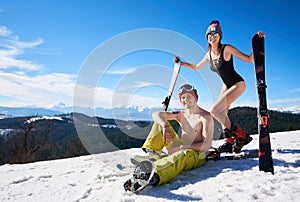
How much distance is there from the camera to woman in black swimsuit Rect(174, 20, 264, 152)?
14.1 ft

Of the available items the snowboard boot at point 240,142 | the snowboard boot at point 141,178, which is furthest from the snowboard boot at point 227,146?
the snowboard boot at point 141,178

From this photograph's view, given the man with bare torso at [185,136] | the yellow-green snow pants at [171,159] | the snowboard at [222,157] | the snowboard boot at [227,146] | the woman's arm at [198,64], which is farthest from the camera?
the woman's arm at [198,64]

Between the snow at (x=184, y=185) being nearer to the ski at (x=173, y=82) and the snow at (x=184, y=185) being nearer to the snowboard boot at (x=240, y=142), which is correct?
the snowboard boot at (x=240, y=142)

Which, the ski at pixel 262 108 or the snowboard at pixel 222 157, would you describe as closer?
the ski at pixel 262 108

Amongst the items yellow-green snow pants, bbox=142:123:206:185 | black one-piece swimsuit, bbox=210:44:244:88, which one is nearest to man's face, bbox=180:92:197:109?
yellow-green snow pants, bbox=142:123:206:185

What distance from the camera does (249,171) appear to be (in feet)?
11.0

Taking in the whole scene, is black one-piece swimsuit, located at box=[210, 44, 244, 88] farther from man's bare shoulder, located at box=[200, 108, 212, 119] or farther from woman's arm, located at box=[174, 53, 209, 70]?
man's bare shoulder, located at box=[200, 108, 212, 119]

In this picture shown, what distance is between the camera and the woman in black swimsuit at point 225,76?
4.31m

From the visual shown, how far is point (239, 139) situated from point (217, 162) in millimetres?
965

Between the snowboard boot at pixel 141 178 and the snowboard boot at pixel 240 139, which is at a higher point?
the snowboard boot at pixel 240 139

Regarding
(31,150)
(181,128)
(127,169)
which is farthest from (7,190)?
(31,150)

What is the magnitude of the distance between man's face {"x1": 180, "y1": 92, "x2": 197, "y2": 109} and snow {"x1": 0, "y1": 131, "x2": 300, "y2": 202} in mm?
1104

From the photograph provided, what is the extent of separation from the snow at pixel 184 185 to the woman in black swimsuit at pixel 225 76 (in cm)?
79

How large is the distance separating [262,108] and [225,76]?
1.16 meters
